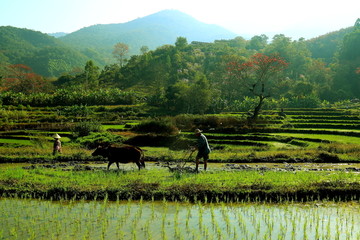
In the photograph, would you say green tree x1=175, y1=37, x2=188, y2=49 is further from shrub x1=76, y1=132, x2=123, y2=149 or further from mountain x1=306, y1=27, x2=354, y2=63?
shrub x1=76, y1=132, x2=123, y2=149

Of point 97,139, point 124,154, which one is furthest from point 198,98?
point 124,154

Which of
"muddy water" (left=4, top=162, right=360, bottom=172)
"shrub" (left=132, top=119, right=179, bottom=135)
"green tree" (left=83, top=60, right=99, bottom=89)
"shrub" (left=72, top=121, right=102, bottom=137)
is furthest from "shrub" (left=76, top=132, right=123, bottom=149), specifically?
"green tree" (left=83, top=60, right=99, bottom=89)

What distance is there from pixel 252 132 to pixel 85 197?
20.0 metres

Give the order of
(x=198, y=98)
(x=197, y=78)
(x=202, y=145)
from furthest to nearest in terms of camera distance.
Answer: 1. (x=197, y=78)
2. (x=198, y=98)
3. (x=202, y=145)

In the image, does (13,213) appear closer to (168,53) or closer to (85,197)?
(85,197)

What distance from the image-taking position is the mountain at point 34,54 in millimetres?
110188

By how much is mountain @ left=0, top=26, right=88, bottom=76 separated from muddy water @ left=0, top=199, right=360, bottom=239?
98.6 meters

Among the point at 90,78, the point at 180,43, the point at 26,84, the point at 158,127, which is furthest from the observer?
the point at 180,43

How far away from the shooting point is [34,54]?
117688mm

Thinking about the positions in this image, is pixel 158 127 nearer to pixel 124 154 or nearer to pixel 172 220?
pixel 124 154

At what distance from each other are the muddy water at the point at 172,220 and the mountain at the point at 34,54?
98.6 meters

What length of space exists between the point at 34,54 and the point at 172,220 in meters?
123

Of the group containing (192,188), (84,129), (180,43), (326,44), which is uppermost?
(326,44)

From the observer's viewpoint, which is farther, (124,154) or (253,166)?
(253,166)
